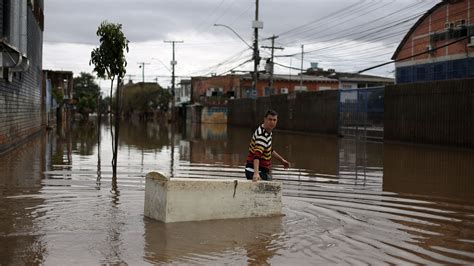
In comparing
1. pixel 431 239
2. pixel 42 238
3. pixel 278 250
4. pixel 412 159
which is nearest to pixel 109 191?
pixel 42 238

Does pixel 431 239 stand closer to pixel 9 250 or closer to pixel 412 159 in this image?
pixel 9 250

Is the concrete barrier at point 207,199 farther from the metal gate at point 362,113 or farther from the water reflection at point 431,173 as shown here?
the metal gate at point 362,113

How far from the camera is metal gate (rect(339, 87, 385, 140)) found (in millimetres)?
32562

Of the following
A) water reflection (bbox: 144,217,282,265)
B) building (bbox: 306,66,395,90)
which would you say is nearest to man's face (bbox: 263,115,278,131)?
water reflection (bbox: 144,217,282,265)

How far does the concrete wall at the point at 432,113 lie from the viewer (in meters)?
24.7

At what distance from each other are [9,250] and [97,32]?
350 inches

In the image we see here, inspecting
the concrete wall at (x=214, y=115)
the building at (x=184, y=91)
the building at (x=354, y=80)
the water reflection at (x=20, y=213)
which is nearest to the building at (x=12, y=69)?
the water reflection at (x=20, y=213)

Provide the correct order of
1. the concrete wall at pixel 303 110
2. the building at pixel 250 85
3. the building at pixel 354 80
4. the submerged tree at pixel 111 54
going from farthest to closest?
the building at pixel 354 80 < the building at pixel 250 85 < the concrete wall at pixel 303 110 < the submerged tree at pixel 111 54

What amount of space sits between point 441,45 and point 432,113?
18371mm

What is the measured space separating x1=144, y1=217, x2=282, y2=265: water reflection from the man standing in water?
0.79 m

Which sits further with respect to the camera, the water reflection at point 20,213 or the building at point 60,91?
the building at point 60,91

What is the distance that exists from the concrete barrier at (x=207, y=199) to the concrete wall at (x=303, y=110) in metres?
30.1

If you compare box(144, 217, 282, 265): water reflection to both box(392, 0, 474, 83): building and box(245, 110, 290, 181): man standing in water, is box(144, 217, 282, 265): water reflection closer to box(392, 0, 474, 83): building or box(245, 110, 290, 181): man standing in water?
box(245, 110, 290, 181): man standing in water

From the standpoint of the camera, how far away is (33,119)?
3094 centimetres
